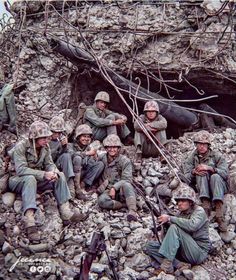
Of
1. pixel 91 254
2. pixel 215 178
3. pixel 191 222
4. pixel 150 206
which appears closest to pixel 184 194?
pixel 191 222

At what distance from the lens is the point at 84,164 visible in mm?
8805

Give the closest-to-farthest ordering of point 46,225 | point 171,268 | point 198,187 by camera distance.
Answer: point 171,268 → point 46,225 → point 198,187

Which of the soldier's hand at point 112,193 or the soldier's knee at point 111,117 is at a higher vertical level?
the soldier's knee at point 111,117

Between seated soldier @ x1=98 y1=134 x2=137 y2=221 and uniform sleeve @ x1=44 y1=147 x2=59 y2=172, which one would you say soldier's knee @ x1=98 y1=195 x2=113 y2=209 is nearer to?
seated soldier @ x1=98 y1=134 x2=137 y2=221

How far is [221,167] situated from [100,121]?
2495 mm

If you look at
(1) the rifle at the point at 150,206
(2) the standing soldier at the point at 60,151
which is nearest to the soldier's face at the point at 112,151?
(1) the rifle at the point at 150,206

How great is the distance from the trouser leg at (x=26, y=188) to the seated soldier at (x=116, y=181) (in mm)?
1257

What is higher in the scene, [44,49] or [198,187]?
[44,49]

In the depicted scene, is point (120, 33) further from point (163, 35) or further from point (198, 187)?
point (198, 187)

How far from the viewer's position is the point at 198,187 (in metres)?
8.61

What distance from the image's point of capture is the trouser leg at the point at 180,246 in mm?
7336

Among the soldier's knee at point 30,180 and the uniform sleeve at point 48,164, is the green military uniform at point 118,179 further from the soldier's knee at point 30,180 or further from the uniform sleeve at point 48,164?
the soldier's knee at point 30,180

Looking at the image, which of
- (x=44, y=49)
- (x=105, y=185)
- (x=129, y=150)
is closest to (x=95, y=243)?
(x=105, y=185)

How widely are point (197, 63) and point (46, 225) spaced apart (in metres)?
5.28
